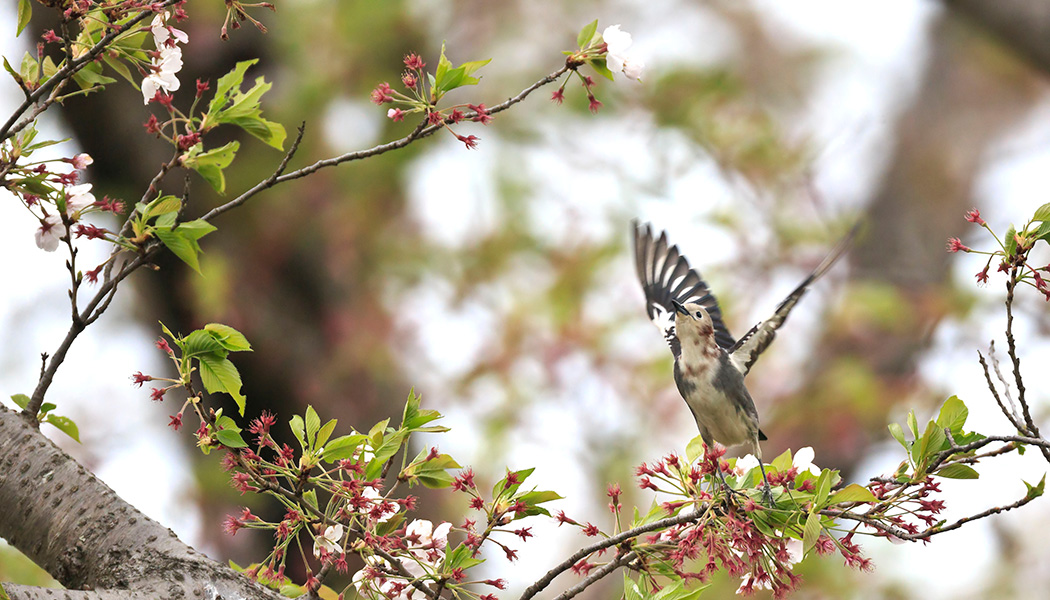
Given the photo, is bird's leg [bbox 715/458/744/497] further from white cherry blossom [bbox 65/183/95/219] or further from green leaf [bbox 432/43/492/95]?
white cherry blossom [bbox 65/183/95/219]

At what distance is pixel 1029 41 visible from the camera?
5145 millimetres

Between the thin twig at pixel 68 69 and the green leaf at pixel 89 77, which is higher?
the green leaf at pixel 89 77

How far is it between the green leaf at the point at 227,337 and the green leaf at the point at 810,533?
1.02 m

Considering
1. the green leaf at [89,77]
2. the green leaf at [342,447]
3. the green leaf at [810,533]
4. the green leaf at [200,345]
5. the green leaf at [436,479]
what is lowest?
the green leaf at [810,533]

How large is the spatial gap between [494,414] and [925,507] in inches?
214

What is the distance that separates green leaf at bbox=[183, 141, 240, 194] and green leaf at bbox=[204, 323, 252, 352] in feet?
0.86

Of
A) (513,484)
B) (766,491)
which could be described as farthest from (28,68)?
(766,491)

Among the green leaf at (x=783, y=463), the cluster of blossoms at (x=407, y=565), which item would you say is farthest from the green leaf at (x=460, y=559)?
the green leaf at (x=783, y=463)

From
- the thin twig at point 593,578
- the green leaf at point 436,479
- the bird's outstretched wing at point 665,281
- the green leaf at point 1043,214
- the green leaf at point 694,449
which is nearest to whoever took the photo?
the green leaf at point 1043,214

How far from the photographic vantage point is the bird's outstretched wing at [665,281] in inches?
123

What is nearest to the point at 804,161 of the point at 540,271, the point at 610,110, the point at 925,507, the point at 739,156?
the point at 739,156

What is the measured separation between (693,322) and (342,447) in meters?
1.28

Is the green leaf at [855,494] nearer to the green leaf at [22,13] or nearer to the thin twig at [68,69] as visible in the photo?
the thin twig at [68,69]

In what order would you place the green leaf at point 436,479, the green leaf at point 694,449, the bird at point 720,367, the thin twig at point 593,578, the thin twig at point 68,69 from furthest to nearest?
the bird at point 720,367 < the green leaf at point 694,449 < the green leaf at point 436,479 < the thin twig at point 593,578 < the thin twig at point 68,69
